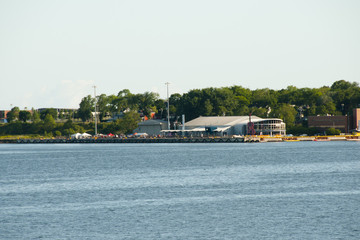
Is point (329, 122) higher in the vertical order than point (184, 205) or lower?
higher

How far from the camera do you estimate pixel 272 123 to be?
191 meters

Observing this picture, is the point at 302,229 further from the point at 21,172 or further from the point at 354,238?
the point at 21,172

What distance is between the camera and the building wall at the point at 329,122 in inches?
7534

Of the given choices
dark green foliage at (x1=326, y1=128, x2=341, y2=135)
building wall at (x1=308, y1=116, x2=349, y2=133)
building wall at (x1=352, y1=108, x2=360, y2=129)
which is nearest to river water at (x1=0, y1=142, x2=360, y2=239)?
building wall at (x1=352, y1=108, x2=360, y2=129)

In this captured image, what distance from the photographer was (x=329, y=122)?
19262 cm

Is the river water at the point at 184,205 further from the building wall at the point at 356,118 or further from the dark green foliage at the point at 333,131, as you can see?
the dark green foliage at the point at 333,131

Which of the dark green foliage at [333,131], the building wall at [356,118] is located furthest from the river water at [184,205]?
the dark green foliage at [333,131]

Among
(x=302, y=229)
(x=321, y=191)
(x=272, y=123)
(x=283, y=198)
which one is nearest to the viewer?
(x=302, y=229)

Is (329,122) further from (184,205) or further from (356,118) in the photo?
(184,205)

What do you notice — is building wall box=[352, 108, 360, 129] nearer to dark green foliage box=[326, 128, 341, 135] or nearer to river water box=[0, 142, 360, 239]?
dark green foliage box=[326, 128, 341, 135]

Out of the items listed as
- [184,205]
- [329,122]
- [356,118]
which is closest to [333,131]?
[329,122]

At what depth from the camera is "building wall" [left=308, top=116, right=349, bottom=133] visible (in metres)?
191

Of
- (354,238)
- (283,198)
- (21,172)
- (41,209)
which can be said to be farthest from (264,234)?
(21,172)

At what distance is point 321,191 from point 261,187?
670cm
